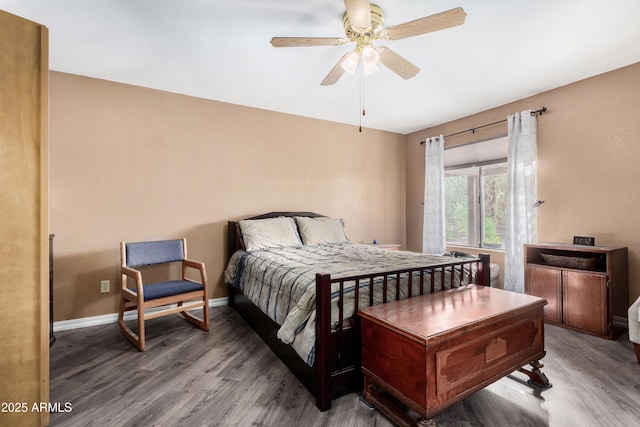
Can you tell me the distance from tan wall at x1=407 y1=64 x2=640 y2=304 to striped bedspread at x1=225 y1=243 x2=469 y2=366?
66.1 inches

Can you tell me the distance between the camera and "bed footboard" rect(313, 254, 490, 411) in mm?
1577

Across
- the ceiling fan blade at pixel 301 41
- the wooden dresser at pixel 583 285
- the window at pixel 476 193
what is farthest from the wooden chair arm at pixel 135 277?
the window at pixel 476 193

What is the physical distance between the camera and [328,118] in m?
4.14

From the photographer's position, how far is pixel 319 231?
3.62 m

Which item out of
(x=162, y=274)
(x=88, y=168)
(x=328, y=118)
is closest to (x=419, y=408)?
(x=162, y=274)

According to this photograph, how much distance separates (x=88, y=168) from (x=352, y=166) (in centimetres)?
316

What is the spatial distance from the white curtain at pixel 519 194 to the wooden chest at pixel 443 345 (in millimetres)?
1777

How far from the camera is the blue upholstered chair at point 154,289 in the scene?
7.70 ft

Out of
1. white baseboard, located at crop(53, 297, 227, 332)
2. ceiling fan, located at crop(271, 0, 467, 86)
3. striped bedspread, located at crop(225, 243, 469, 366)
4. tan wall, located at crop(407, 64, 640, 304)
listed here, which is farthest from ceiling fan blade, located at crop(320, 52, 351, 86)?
white baseboard, located at crop(53, 297, 227, 332)

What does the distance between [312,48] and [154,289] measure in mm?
2371

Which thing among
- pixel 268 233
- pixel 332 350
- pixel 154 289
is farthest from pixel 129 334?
pixel 332 350

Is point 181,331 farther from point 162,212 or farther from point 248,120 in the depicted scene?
point 248,120

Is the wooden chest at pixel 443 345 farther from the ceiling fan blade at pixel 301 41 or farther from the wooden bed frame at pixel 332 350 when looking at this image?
the ceiling fan blade at pixel 301 41

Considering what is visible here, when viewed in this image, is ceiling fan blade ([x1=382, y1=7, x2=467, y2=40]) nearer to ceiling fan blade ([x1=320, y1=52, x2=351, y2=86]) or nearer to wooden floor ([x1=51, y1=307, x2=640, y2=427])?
ceiling fan blade ([x1=320, y1=52, x2=351, y2=86])
